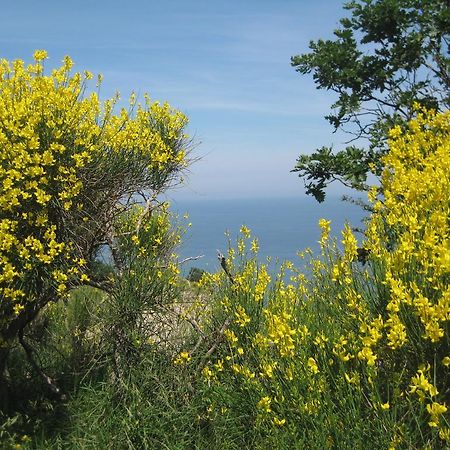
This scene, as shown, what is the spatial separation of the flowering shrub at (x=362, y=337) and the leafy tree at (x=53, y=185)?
5.41ft

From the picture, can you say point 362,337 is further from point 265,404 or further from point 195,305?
point 195,305

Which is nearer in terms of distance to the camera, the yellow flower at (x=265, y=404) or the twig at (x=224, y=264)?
the yellow flower at (x=265, y=404)

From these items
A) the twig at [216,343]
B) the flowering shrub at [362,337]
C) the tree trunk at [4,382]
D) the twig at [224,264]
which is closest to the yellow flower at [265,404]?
the flowering shrub at [362,337]

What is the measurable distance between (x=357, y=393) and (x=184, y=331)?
2925 millimetres

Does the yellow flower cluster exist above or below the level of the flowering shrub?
above

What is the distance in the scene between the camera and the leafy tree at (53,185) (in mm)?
5055

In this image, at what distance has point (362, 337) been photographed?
3648 mm

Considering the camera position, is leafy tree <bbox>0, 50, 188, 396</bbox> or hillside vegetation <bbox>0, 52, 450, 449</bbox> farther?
leafy tree <bbox>0, 50, 188, 396</bbox>

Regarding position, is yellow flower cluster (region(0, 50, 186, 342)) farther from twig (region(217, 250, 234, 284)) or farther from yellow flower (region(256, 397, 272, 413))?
yellow flower (region(256, 397, 272, 413))

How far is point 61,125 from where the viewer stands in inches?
212

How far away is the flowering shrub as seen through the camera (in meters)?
3.37

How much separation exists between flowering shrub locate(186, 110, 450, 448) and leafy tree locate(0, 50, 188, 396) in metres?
1.65

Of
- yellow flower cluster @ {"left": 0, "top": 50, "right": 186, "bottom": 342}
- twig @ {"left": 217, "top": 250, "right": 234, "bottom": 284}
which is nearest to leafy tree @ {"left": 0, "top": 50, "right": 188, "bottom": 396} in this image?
yellow flower cluster @ {"left": 0, "top": 50, "right": 186, "bottom": 342}

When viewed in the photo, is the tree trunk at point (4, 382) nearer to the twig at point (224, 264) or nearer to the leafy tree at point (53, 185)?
the leafy tree at point (53, 185)
